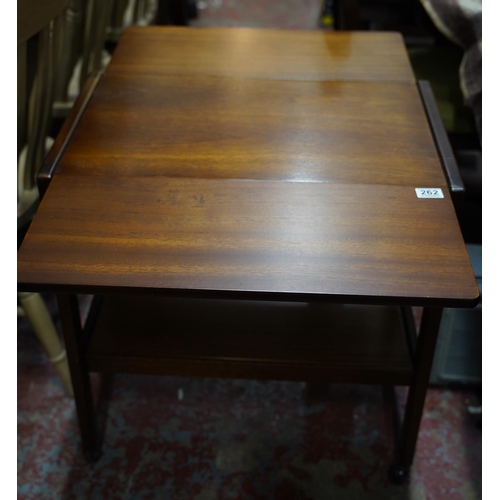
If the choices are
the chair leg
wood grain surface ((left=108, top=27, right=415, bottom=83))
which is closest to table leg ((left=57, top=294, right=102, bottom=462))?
the chair leg

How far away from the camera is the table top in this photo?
848 mm

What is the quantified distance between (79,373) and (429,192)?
713 mm

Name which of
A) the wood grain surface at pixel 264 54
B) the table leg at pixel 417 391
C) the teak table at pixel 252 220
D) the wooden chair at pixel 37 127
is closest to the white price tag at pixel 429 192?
the teak table at pixel 252 220

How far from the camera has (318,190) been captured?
102 cm

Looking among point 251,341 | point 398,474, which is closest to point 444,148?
point 251,341

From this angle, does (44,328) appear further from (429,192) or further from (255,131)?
(429,192)

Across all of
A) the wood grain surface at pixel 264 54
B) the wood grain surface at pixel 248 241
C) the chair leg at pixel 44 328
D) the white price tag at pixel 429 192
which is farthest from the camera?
the wood grain surface at pixel 264 54

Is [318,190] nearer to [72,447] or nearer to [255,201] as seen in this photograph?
[255,201]

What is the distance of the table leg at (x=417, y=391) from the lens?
3.34 ft

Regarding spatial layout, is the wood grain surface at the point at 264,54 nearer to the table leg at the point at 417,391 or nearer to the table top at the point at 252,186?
the table top at the point at 252,186

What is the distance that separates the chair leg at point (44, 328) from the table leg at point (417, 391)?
740 millimetres

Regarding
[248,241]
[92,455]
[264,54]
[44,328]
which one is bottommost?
[92,455]

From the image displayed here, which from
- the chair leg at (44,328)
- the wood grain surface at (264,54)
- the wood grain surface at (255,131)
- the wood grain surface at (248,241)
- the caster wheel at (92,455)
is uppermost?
the wood grain surface at (264,54)

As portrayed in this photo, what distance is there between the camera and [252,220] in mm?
948
